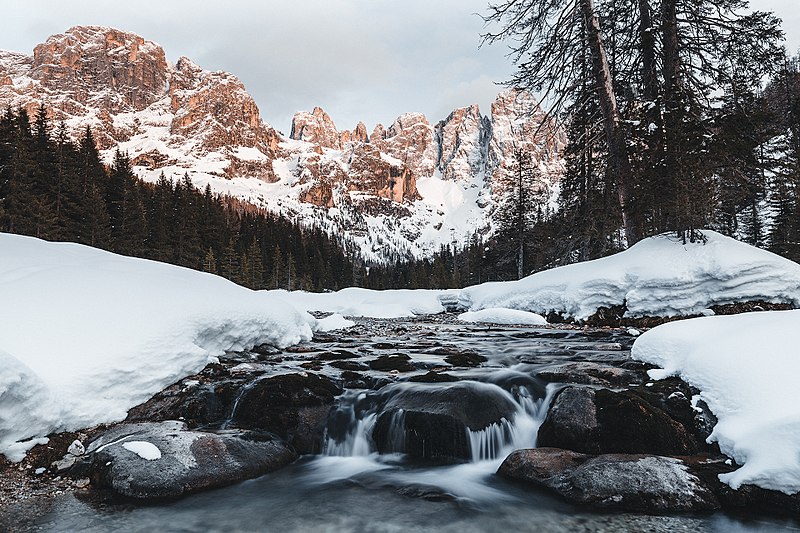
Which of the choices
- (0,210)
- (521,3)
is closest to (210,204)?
(0,210)

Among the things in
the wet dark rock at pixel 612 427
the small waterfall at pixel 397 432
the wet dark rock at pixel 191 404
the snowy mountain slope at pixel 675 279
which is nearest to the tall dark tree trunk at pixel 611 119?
the snowy mountain slope at pixel 675 279

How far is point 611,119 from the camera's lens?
35.6 feet

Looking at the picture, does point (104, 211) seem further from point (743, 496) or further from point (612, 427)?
point (743, 496)

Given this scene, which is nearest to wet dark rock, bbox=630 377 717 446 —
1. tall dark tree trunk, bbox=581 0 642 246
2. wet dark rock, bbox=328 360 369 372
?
wet dark rock, bbox=328 360 369 372

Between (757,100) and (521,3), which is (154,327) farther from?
(757,100)

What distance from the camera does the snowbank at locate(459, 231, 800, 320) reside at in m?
9.28

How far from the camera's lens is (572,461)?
412cm

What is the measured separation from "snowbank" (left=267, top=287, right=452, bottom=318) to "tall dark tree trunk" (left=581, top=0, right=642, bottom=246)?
20293 millimetres

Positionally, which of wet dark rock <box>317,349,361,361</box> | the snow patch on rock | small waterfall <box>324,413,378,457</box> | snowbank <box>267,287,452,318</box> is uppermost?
snowbank <box>267,287,452,318</box>

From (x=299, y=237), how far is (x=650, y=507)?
8432cm

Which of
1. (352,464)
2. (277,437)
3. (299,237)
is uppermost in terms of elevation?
(299,237)

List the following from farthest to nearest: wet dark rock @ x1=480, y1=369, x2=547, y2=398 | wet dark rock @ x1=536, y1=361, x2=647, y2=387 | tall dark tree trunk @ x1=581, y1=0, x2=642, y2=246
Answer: tall dark tree trunk @ x1=581, y1=0, x2=642, y2=246
wet dark rock @ x1=480, y1=369, x2=547, y2=398
wet dark rock @ x1=536, y1=361, x2=647, y2=387

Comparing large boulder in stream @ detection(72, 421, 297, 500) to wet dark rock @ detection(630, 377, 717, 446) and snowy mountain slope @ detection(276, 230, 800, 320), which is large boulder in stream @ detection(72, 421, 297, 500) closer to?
wet dark rock @ detection(630, 377, 717, 446)

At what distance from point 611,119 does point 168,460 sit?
11989 millimetres
